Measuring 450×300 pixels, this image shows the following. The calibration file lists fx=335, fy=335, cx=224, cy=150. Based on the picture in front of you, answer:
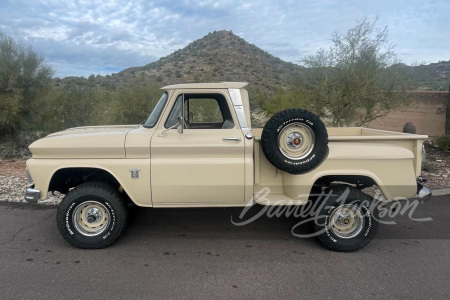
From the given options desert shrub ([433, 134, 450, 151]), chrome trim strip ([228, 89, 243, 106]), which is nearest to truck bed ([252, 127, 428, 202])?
chrome trim strip ([228, 89, 243, 106])

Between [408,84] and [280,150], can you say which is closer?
[280,150]

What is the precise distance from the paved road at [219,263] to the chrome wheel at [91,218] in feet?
0.94

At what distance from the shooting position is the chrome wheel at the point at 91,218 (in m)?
4.27

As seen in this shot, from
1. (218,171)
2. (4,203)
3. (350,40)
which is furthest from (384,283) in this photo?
(350,40)

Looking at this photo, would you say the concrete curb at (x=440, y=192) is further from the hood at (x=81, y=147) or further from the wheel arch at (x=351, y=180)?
the hood at (x=81, y=147)

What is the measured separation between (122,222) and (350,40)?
933cm

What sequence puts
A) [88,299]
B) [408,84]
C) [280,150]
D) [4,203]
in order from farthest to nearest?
[408,84] < [4,203] < [280,150] < [88,299]

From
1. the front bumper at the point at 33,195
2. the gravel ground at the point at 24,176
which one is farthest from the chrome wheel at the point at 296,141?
the gravel ground at the point at 24,176

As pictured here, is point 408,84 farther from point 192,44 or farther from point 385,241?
point 192,44

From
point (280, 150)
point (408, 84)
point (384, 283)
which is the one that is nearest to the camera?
point (384, 283)

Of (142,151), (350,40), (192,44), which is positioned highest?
(192,44)

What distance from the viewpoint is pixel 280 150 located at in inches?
159

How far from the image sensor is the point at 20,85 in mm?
11734

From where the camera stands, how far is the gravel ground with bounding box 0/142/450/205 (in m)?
6.55
